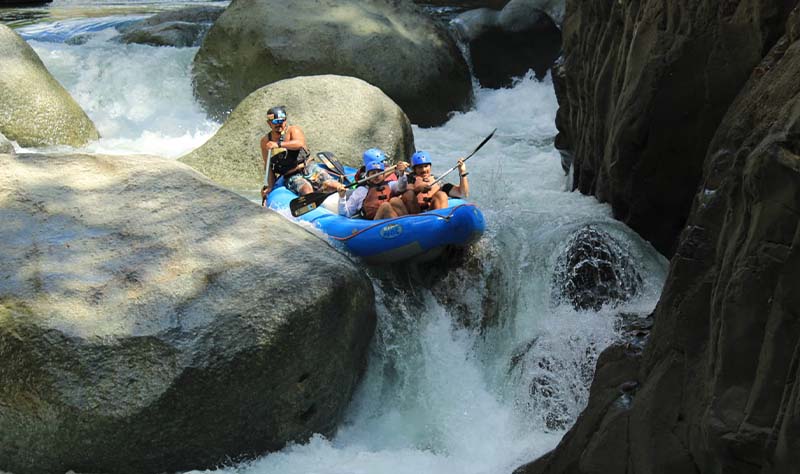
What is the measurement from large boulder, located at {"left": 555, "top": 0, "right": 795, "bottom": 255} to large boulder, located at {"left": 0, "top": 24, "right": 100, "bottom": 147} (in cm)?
546

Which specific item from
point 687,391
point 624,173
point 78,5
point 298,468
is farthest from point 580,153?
point 78,5

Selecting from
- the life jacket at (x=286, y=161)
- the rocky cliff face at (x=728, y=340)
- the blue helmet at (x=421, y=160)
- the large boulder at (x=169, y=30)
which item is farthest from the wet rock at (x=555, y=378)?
the large boulder at (x=169, y=30)

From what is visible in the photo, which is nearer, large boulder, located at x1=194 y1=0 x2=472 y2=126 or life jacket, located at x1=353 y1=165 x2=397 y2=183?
life jacket, located at x1=353 y1=165 x2=397 y2=183

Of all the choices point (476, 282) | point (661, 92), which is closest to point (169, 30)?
point (476, 282)

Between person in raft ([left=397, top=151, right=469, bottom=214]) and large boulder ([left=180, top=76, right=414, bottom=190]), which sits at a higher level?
person in raft ([left=397, top=151, right=469, bottom=214])

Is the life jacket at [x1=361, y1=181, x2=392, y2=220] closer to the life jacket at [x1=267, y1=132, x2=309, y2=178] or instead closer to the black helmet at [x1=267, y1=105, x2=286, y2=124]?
the life jacket at [x1=267, y1=132, x2=309, y2=178]

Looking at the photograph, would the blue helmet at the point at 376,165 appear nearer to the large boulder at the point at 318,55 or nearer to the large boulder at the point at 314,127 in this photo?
the large boulder at the point at 314,127

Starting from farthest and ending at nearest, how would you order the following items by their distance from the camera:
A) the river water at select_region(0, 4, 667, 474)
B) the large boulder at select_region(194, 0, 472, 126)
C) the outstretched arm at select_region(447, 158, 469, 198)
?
the large boulder at select_region(194, 0, 472, 126)
the outstretched arm at select_region(447, 158, 469, 198)
the river water at select_region(0, 4, 667, 474)

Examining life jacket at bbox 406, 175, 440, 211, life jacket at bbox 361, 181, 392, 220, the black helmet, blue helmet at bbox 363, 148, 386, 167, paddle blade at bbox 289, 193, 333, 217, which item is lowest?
paddle blade at bbox 289, 193, 333, 217

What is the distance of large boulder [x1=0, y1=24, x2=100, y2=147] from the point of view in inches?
390

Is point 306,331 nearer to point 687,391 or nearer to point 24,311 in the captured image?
point 24,311

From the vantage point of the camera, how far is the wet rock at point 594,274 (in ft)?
20.5

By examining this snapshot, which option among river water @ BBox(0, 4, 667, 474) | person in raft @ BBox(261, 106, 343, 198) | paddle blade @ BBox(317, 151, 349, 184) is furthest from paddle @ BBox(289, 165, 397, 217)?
river water @ BBox(0, 4, 667, 474)

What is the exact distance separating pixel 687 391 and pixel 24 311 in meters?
3.26
